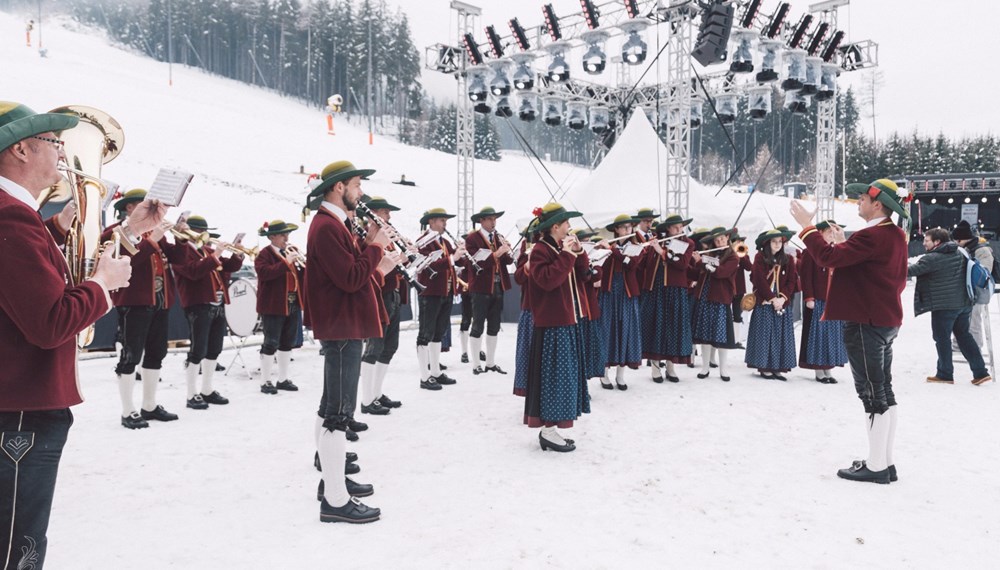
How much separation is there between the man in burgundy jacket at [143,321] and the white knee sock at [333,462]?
263 cm

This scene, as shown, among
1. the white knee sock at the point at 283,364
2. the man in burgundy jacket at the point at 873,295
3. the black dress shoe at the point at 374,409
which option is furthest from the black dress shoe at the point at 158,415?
A: the man in burgundy jacket at the point at 873,295

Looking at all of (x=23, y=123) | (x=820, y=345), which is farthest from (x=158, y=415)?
(x=820, y=345)

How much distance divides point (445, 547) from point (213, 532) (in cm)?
128

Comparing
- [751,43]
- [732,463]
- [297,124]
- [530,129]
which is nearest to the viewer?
[732,463]

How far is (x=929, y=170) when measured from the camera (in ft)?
140

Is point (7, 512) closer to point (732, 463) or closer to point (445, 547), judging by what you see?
point (445, 547)

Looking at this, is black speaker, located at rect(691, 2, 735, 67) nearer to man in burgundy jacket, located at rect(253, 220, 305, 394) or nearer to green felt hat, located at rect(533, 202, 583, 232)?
green felt hat, located at rect(533, 202, 583, 232)

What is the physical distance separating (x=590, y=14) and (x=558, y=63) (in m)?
1.33

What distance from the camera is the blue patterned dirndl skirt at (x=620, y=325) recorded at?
690 centimetres

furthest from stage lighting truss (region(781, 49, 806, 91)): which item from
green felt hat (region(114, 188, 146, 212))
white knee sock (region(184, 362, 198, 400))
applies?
white knee sock (region(184, 362, 198, 400))

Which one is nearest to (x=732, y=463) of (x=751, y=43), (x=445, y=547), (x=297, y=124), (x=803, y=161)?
(x=445, y=547)

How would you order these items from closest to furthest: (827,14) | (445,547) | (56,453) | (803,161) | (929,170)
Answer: (56,453), (445,547), (827,14), (929,170), (803,161)

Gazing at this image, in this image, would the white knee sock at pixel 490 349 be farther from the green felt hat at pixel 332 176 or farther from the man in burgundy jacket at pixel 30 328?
the man in burgundy jacket at pixel 30 328

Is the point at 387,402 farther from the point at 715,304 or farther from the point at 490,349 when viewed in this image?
the point at 715,304
